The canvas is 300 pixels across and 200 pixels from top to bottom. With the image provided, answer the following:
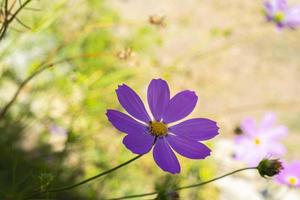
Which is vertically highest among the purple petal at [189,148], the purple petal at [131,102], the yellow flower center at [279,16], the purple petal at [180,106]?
the yellow flower center at [279,16]

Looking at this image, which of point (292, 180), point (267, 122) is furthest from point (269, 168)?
point (267, 122)

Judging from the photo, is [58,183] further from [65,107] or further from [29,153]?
[65,107]

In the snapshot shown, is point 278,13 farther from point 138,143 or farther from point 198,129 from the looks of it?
point 138,143

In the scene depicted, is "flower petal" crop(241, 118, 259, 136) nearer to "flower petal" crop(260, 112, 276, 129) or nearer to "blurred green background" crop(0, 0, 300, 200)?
Result: "flower petal" crop(260, 112, 276, 129)

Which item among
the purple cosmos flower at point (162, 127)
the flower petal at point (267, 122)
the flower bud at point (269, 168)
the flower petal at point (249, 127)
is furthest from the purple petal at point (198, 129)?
the flower petal at point (267, 122)

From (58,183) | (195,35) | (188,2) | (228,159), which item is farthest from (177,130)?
(188,2)

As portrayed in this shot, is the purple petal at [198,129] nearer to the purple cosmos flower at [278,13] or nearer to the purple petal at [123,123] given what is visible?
the purple petal at [123,123]
